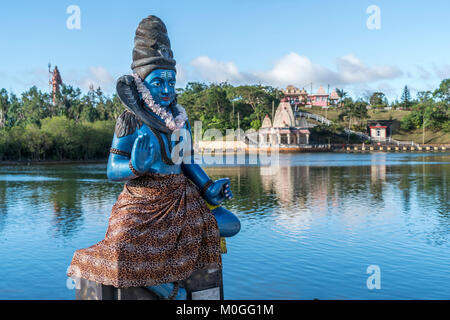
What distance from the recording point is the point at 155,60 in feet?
12.0

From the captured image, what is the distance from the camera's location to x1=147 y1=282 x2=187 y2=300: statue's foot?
3498 mm

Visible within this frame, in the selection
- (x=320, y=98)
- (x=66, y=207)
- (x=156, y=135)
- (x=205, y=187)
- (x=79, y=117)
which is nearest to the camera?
(x=156, y=135)

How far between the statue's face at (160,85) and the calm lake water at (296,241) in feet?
12.9

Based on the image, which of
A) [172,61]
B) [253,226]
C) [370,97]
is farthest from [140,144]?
[370,97]

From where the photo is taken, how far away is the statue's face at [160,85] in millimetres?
3676

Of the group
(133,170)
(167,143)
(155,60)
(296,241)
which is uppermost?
(155,60)

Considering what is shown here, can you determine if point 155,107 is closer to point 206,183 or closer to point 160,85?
point 160,85

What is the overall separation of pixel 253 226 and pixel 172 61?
866 centimetres

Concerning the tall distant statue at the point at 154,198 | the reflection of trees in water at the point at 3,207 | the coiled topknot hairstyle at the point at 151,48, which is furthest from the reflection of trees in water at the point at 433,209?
the reflection of trees in water at the point at 3,207

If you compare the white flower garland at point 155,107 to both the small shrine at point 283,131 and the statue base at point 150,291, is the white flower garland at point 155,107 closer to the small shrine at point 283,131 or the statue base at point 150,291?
the statue base at point 150,291

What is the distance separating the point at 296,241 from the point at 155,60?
→ 7.23 meters

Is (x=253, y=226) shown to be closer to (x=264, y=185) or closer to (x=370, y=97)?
(x=264, y=185)

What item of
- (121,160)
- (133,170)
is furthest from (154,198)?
(121,160)

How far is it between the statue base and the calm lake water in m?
3.13
